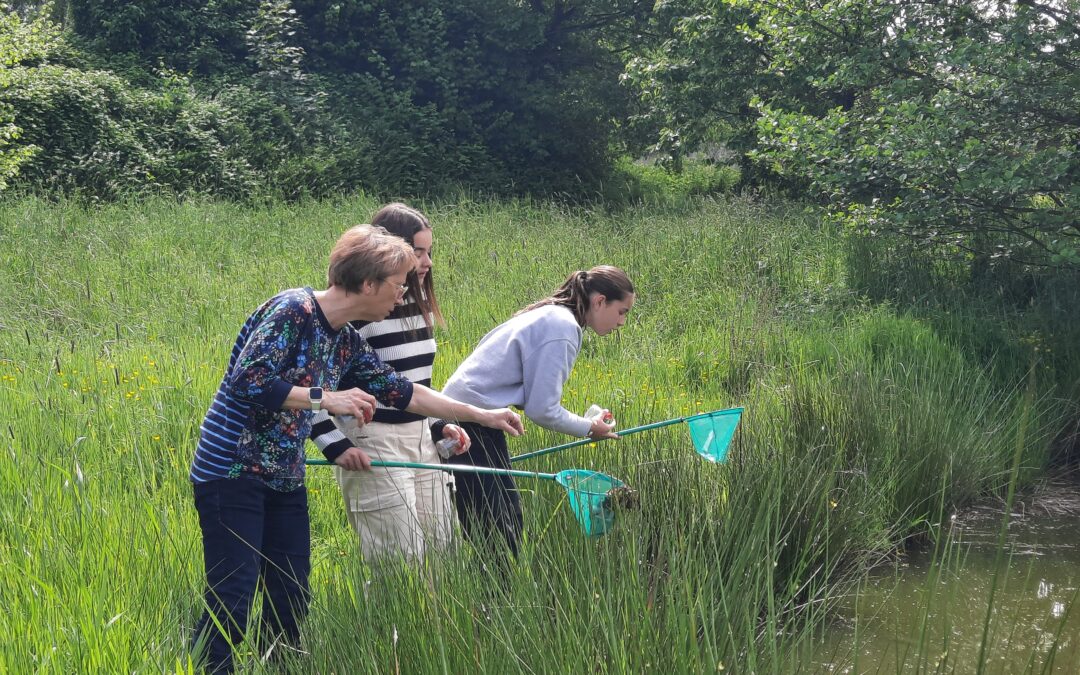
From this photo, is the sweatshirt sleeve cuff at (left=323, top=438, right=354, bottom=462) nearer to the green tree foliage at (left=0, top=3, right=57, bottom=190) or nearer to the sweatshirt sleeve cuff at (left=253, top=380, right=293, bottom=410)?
the sweatshirt sleeve cuff at (left=253, top=380, right=293, bottom=410)

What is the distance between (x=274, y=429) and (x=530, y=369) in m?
1.11

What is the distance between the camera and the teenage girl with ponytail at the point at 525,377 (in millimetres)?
3701

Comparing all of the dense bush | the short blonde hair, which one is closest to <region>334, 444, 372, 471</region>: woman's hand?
the short blonde hair

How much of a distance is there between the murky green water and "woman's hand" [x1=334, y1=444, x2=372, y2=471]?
1.68 metres

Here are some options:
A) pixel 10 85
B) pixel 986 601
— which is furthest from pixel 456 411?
pixel 10 85

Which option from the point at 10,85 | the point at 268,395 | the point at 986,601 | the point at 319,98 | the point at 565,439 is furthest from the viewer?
the point at 319,98

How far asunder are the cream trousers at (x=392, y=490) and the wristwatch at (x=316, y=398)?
50cm

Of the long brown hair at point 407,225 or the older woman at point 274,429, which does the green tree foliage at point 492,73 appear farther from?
the older woman at point 274,429

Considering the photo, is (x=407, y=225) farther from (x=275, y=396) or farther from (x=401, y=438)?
(x=275, y=396)

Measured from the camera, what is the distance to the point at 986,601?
4.58 metres

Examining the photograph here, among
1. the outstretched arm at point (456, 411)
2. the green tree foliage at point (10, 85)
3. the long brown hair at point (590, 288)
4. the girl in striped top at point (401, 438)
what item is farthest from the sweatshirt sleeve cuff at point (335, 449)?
the green tree foliage at point (10, 85)

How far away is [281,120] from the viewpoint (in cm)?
1797

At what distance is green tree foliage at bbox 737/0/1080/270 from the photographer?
717 centimetres

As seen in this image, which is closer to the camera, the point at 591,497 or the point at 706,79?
the point at 591,497
